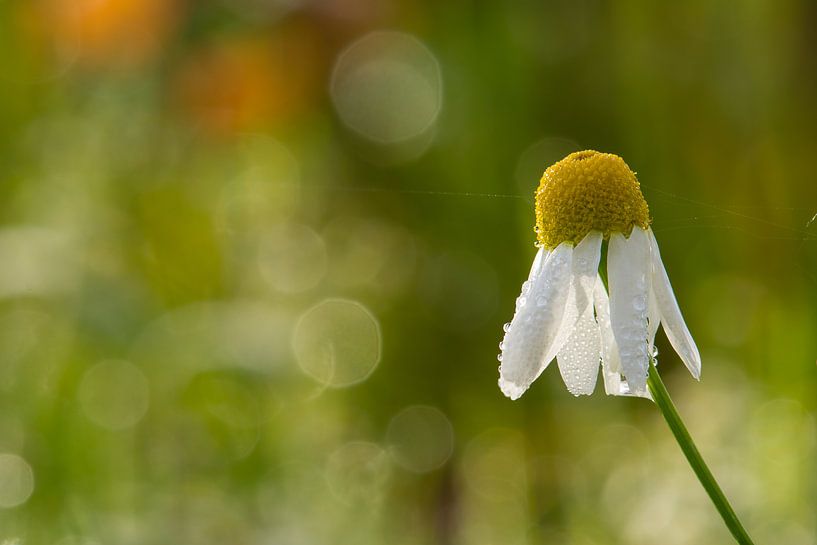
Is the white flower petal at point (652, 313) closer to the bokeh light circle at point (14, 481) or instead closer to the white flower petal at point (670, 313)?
the white flower petal at point (670, 313)

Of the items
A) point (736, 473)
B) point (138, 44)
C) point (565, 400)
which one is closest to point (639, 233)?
point (736, 473)

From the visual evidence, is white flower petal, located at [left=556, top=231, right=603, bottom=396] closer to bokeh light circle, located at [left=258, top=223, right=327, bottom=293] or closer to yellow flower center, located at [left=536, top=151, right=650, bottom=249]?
yellow flower center, located at [left=536, top=151, right=650, bottom=249]

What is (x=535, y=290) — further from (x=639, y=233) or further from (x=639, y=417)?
(x=639, y=417)

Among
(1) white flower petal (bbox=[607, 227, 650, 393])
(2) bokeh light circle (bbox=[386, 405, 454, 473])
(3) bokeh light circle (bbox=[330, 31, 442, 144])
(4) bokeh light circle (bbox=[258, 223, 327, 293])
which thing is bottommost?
(2) bokeh light circle (bbox=[386, 405, 454, 473])

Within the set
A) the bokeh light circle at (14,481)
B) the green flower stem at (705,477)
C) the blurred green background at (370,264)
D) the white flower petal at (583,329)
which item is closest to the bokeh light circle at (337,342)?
the blurred green background at (370,264)

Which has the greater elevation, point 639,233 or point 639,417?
point 639,233

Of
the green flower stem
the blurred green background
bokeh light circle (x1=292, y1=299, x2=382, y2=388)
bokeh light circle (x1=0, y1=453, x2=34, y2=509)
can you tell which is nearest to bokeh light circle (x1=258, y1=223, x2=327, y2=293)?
the blurred green background
